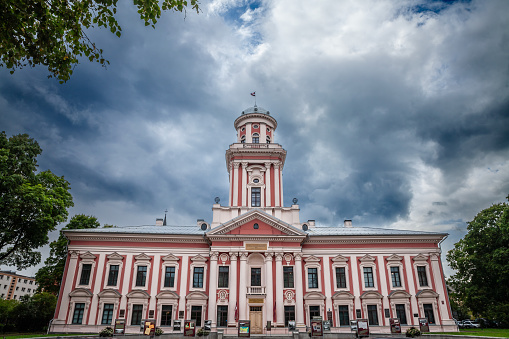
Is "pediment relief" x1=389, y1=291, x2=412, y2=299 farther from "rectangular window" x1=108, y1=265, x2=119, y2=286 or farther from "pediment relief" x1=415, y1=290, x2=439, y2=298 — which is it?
"rectangular window" x1=108, y1=265, x2=119, y2=286

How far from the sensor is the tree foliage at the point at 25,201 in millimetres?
22453

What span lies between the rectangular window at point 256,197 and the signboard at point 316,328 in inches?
518

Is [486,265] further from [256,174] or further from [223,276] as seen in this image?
[223,276]

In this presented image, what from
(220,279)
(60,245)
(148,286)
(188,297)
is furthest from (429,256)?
(60,245)

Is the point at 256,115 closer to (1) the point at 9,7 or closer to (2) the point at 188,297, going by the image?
(2) the point at 188,297

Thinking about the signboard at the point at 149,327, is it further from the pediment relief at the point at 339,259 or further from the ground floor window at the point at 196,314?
the pediment relief at the point at 339,259

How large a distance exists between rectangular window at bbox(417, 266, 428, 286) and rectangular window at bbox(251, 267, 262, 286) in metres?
14.8

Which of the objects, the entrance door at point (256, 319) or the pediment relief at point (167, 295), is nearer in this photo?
the entrance door at point (256, 319)

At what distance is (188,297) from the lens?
2833cm

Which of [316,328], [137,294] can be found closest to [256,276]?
[316,328]

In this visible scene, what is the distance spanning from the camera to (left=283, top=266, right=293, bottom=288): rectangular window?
28797 millimetres

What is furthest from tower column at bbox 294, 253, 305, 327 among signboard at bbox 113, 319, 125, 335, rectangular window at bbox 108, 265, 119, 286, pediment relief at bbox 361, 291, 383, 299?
rectangular window at bbox 108, 265, 119, 286

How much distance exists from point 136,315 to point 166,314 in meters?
2.57

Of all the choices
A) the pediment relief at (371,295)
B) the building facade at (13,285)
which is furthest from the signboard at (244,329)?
the building facade at (13,285)
